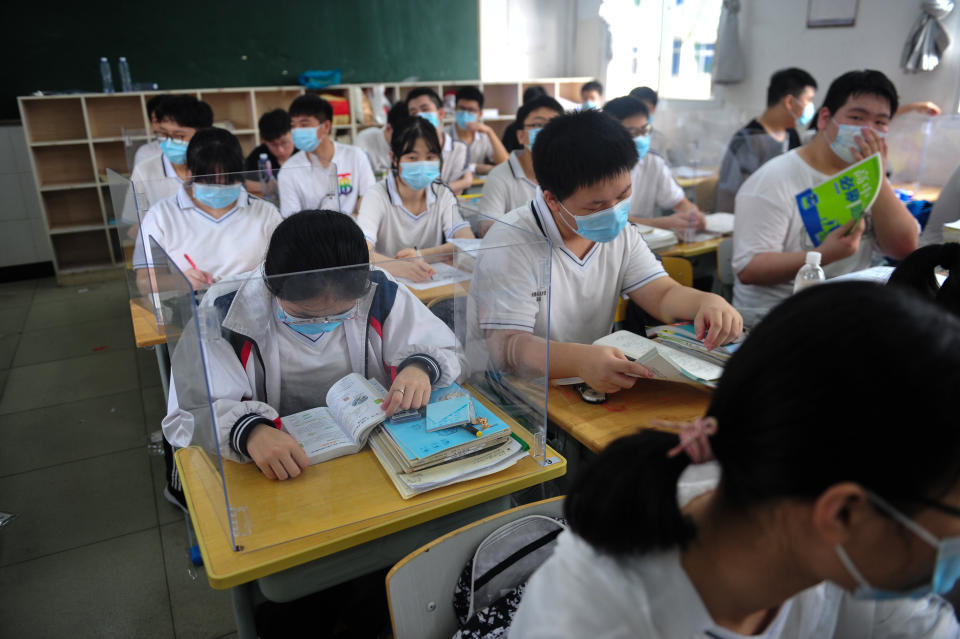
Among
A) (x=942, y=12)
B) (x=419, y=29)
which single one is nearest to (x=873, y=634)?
(x=942, y=12)

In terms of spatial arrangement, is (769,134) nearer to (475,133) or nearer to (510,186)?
(510,186)

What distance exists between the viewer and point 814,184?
2336 millimetres

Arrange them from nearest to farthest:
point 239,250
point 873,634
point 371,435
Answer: point 873,634
point 371,435
point 239,250

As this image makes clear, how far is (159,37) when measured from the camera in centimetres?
538

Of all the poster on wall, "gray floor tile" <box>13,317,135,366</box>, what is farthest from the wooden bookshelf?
the poster on wall

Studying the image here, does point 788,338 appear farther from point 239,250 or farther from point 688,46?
point 688,46

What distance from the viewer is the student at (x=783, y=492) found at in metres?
0.54

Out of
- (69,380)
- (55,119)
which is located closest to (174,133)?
(69,380)

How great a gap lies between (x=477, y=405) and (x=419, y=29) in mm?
5943

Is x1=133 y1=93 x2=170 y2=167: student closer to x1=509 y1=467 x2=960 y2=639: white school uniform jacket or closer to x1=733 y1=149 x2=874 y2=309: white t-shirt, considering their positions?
x1=733 y1=149 x2=874 y2=309: white t-shirt

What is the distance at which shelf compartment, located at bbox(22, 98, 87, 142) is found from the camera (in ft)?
16.5

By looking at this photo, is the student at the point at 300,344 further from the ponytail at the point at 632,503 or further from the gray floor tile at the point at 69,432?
the gray floor tile at the point at 69,432

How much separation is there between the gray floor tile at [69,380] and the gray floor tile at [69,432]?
0.32 ft

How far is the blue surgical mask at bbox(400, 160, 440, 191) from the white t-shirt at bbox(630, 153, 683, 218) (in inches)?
48.3
